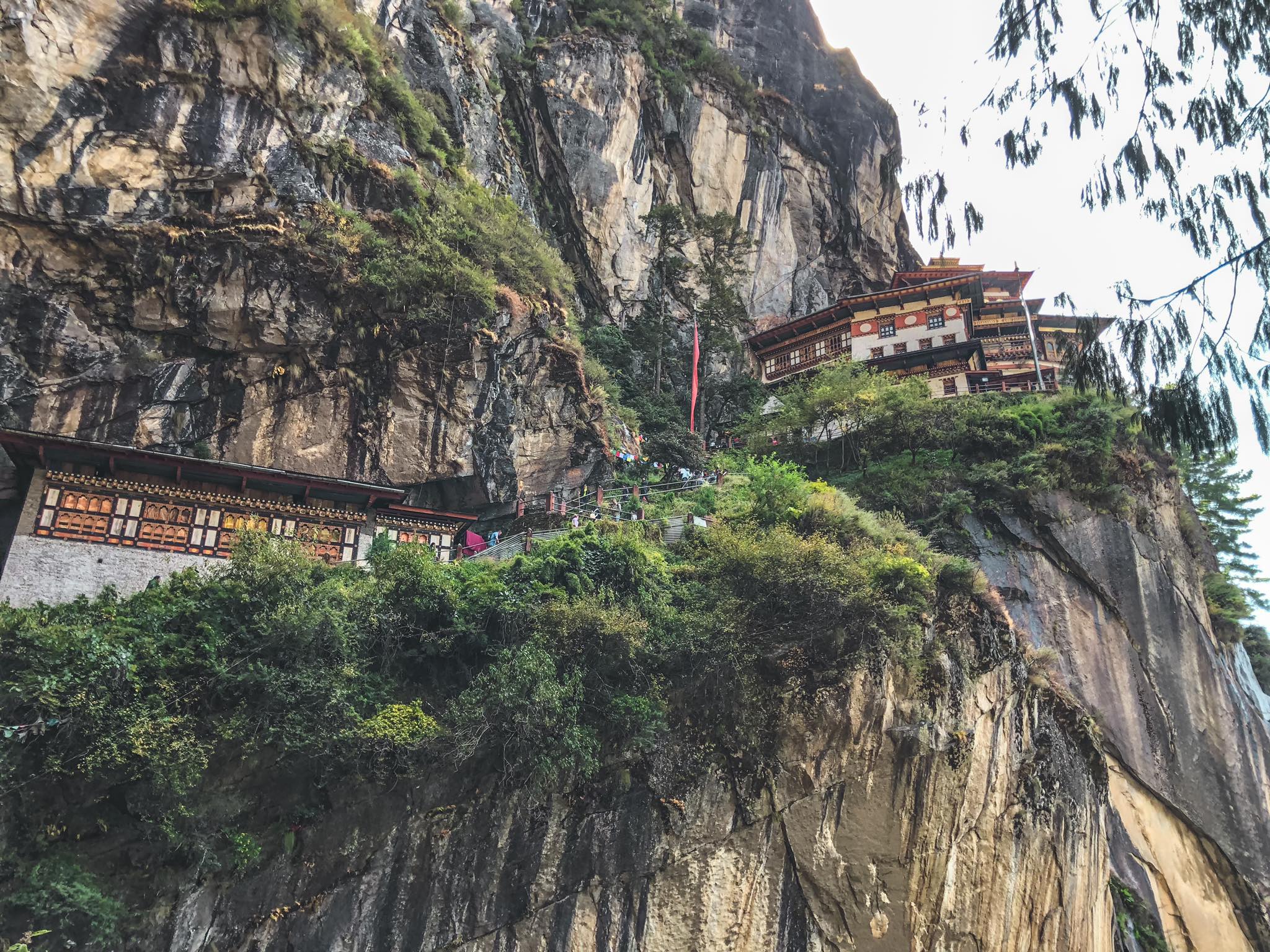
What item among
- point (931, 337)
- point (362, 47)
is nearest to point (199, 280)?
point (362, 47)

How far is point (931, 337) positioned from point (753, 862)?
28365mm

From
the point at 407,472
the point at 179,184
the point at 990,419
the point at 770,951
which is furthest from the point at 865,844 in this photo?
the point at 179,184

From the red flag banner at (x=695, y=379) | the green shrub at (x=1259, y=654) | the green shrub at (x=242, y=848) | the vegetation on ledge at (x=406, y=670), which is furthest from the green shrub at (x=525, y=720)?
the green shrub at (x=1259, y=654)

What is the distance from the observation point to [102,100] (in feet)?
66.9

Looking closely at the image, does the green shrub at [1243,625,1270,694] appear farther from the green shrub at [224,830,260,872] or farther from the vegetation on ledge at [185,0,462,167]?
the green shrub at [224,830,260,872]

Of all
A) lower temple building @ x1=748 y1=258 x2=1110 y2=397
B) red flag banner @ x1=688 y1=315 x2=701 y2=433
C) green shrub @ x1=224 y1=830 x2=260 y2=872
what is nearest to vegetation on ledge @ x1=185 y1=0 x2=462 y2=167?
red flag banner @ x1=688 y1=315 x2=701 y2=433

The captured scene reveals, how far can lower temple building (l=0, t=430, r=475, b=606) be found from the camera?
1655 centimetres

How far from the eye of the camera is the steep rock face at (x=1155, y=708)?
832 inches

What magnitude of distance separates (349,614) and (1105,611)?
64.9 ft

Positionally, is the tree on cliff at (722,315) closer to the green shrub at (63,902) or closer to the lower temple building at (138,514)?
the lower temple building at (138,514)

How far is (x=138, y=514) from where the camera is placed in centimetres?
1769

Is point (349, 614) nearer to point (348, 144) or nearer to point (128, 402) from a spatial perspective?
point (128, 402)

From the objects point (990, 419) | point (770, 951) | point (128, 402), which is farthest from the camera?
point (990, 419)

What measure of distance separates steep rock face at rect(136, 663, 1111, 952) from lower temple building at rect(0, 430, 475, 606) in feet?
20.2
